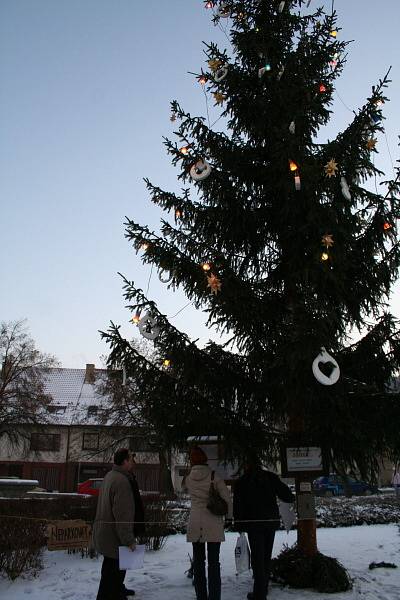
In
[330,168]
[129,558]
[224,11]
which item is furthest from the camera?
[224,11]

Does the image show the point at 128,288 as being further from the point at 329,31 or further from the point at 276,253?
the point at 329,31

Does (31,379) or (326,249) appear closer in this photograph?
(326,249)

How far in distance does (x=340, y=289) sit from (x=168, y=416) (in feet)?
9.56

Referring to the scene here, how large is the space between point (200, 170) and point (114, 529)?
527cm

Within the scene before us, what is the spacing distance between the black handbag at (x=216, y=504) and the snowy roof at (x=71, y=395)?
115 feet

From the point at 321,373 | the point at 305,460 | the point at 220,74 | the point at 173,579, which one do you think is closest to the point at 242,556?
the point at 173,579

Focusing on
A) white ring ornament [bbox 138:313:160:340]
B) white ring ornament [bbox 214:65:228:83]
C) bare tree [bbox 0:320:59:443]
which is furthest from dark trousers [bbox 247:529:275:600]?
bare tree [bbox 0:320:59:443]

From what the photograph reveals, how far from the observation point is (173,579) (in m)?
7.55

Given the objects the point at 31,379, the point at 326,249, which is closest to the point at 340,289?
the point at 326,249

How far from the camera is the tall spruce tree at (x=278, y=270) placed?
6.90 meters

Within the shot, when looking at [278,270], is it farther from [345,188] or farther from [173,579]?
[173,579]

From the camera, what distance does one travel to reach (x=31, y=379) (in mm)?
33969

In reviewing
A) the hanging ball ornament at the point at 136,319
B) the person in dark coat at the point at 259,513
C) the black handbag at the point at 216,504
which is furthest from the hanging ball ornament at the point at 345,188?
the black handbag at the point at 216,504

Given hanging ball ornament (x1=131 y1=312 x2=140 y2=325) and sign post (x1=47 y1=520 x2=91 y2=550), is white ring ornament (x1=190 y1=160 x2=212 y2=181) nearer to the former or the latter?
hanging ball ornament (x1=131 y1=312 x2=140 y2=325)
